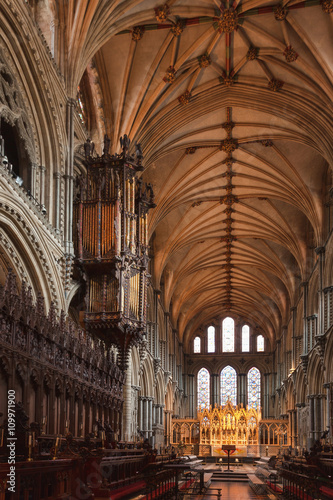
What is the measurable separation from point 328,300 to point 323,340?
167cm

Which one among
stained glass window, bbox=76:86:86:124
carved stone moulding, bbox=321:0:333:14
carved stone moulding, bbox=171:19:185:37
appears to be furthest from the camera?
stained glass window, bbox=76:86:86:124

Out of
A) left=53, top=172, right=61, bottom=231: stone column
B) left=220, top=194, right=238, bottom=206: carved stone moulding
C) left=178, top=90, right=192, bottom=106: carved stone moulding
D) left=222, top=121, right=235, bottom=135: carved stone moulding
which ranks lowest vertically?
left=53, top=172, right=61, bottom=231: stone column

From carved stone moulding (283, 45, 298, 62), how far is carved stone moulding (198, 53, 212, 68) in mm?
2886

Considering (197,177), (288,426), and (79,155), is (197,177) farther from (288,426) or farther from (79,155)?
(288,426)

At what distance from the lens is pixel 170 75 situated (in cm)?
2302

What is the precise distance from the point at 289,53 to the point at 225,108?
4858mm

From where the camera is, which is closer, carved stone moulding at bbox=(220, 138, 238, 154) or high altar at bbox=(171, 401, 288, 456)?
carved stone moulding at bbox=(220, 138, 238, 154)

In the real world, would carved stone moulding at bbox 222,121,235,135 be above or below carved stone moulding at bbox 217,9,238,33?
below

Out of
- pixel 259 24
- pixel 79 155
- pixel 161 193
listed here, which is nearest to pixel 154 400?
pixel 161 193

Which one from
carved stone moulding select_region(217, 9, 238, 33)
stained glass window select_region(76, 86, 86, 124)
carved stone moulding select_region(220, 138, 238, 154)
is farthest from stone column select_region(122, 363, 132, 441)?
carved stone moulding select_region(217, 9, 238, 33)

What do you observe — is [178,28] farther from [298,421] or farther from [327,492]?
[298,421]

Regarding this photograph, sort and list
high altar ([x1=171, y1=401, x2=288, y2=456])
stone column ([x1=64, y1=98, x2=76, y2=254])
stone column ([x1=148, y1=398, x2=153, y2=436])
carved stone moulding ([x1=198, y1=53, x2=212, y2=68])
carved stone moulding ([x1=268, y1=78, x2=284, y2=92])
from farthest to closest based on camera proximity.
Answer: high altar ([x1=171, y1=401, x2=288, y2=456]), stone column ([x1=148, y1=398, x2=153, y2=436]), carved stone moulding ([x1=268, y1=78, x2=284, y2=92]), carved stone moulding ([x1=198, y1=53, x2=212, y2=68]), stone column ([x1=64, y1=98, x2=76, y2=254])

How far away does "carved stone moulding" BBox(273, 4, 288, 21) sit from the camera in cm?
2041

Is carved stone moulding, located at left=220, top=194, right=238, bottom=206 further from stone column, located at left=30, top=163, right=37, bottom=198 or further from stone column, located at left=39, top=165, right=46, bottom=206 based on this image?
stone column, located at left=30, top=163, right=37, bottom=198
